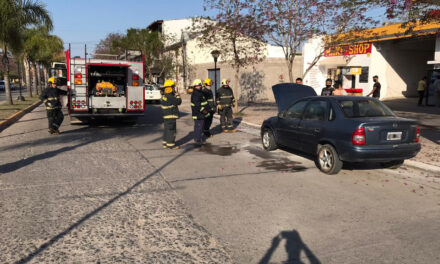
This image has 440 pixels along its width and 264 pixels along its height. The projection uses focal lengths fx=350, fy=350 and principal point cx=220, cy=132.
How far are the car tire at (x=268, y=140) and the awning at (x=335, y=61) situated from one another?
18.8 metres

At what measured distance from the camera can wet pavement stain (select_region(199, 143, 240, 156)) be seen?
8680 mm

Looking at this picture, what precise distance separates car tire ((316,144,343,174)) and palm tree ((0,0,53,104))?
61.9ft

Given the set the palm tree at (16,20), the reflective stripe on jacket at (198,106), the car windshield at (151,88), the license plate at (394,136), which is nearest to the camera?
the license plate at (394,136)

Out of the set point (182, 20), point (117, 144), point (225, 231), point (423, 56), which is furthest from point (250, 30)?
point (182, 20)

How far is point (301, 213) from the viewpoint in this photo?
4.63m

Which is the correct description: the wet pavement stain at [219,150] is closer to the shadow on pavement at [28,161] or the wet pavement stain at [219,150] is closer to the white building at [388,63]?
the shadow on pavement at [28,161]

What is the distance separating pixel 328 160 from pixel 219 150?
3.20 metres

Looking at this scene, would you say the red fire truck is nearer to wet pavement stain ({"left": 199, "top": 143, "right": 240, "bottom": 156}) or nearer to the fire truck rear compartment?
the fire truck rear compartment

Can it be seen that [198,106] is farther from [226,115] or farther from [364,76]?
[364,76]

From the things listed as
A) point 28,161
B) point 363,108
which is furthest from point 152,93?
point 363,108

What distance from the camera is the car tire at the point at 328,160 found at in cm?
642

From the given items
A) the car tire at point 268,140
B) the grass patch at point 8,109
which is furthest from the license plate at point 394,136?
the grass patch at point 8,109

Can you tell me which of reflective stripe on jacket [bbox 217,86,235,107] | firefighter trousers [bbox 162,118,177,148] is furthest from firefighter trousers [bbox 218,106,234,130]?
firefighter trousers [bbox 162,118,177,148]

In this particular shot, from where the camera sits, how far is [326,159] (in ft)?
21.9
